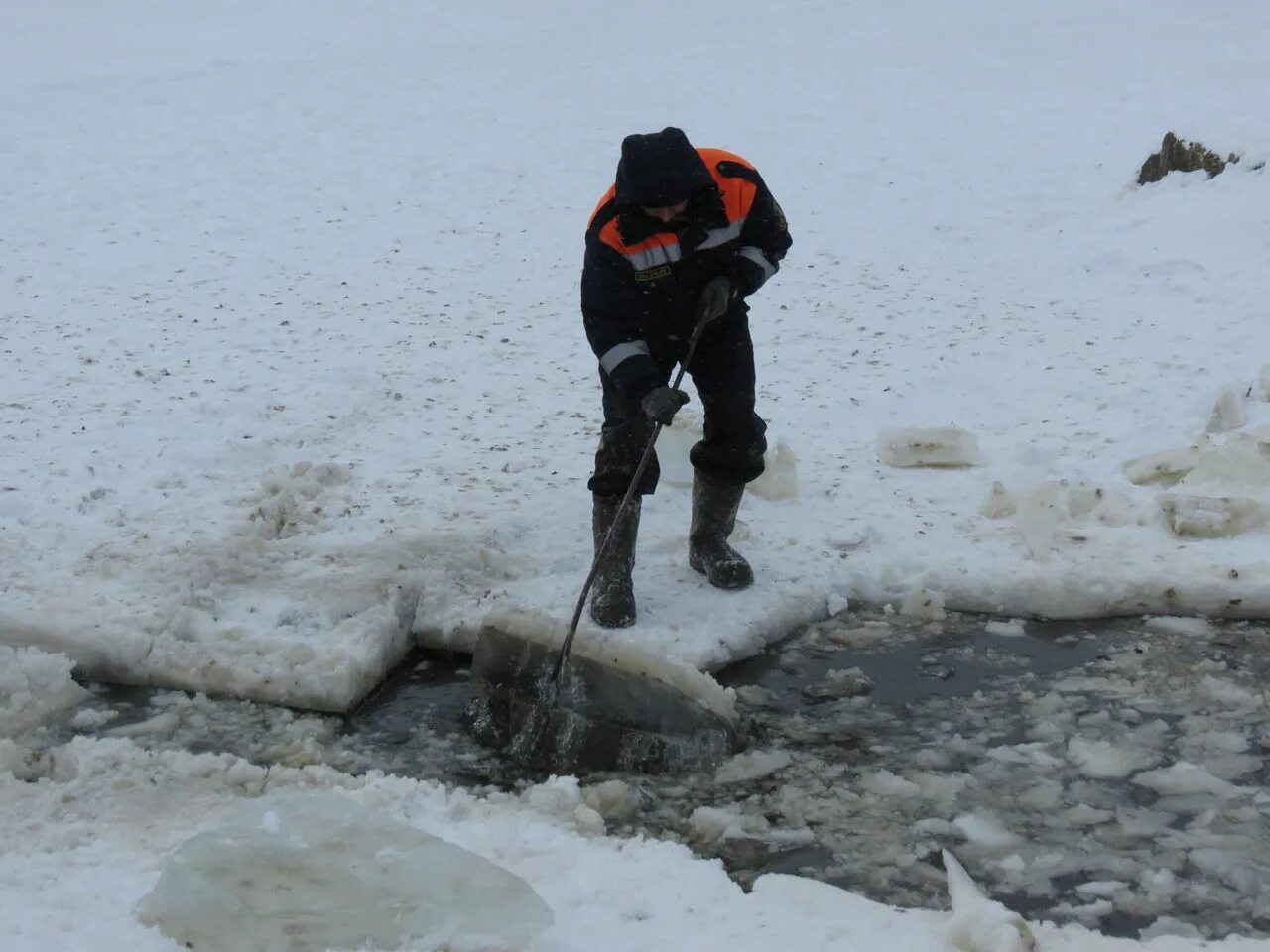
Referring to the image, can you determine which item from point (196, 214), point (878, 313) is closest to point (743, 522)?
point (878, 313)

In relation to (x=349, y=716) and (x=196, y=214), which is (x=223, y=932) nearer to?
(x=349, y=716)

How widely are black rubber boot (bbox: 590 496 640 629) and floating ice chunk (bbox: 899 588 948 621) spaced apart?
104cm

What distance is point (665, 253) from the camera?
4469 mm

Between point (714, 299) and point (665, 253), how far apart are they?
236 mm

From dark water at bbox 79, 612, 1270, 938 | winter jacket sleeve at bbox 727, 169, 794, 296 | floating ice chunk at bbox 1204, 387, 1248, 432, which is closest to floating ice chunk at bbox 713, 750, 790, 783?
dark water at bbox 79, 612, 1270, 938

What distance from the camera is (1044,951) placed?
2951 mm

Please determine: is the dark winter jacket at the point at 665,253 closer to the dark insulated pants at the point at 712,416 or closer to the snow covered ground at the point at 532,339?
the dark insulated pants at the point at 712,416

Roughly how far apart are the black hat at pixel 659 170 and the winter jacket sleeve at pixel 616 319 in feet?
0.86

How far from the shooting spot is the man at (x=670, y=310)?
4.32m

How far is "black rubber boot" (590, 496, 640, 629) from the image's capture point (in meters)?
4.70

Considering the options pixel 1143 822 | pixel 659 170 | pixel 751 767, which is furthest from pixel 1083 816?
pixel 659 170

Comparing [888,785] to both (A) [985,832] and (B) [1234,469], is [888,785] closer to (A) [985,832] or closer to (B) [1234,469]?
(A) [985,832]

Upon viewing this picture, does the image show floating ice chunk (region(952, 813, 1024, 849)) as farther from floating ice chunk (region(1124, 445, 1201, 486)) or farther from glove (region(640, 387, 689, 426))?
floating ice chunk (region(1124, 445, 1201, 486))

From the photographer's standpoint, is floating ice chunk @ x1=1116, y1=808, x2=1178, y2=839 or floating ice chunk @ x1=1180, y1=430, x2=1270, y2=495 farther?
floating ice chunk @ x1=1180, y1=430, x2=1270, y2=495
